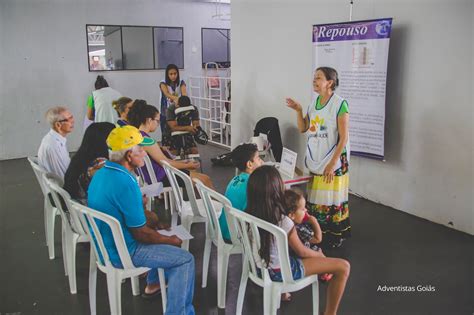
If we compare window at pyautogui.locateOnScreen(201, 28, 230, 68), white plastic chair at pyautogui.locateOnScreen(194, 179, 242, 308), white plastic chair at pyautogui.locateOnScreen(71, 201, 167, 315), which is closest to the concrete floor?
white plastic chair at pyautogui.locateOnScreen(194, 179, 242, 308)

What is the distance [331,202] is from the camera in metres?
3.33

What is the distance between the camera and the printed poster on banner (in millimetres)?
4055

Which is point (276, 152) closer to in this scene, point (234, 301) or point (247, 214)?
point (234, 301)

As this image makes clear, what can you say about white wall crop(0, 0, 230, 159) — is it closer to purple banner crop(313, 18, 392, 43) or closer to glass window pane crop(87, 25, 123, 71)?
glass window pane crop(87, 25, 123, 71)

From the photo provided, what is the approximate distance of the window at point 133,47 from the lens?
7348mm

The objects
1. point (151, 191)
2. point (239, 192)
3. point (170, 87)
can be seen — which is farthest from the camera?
point (170, 87)

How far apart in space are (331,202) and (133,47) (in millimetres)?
5683

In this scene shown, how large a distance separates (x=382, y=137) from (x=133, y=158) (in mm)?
2801

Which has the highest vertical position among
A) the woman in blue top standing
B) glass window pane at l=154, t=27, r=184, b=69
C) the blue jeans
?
glass window pane at l=154, t=27, r=184, b=69

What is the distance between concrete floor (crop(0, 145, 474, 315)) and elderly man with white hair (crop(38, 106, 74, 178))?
78cm

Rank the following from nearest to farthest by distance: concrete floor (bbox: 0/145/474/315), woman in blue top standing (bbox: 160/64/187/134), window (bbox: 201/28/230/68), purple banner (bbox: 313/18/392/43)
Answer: concrete floor (bbox: 0/145/474/315), purple banner (bbox: 313/18/392/43), woman in blue top standing (bbox: 160/64/187/134), window (bbox: 201/28/230/68)

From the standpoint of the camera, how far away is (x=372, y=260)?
3.22m

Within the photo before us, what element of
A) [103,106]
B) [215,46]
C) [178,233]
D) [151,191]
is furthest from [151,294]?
[215,46]

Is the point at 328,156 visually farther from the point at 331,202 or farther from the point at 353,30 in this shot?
the point at 353,30
